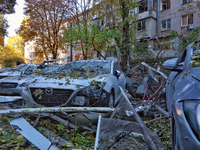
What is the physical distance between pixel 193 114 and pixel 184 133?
0.21m

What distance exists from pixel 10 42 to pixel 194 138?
56.4 meters

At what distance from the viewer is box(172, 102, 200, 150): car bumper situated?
138cm

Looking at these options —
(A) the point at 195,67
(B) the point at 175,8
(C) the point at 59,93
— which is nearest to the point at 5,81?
(C) the point at 59,93

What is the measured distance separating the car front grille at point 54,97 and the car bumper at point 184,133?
236 centimetres

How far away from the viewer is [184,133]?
4.98 ft

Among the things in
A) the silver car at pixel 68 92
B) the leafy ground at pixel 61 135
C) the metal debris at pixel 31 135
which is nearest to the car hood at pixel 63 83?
the silver car at pixel 68 92

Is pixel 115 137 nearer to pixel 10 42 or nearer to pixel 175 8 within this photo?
pixel 175 8

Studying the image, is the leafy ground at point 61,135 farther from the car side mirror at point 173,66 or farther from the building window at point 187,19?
the building window at point 187,19

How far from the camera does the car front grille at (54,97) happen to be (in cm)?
351

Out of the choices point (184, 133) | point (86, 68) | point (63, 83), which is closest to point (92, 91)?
point (63, 83)

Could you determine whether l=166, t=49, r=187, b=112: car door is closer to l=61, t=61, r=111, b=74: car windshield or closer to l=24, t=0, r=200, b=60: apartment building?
l=61, t=61, r=111, b=74: car windshield

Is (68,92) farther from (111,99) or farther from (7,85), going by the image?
(7,85)

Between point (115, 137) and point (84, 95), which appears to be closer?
point (115, 137)

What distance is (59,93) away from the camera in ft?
11.6
